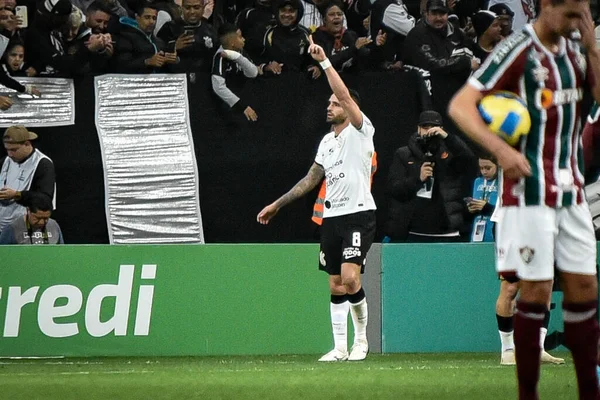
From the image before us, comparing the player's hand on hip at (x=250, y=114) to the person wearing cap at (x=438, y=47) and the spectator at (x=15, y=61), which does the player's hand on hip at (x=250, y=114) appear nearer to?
the person wearing cap at (x=438, y=47)

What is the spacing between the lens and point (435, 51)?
14016mm

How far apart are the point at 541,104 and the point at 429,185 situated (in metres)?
7.84

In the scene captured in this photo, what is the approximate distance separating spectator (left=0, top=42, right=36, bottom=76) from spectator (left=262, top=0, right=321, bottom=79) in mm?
2705

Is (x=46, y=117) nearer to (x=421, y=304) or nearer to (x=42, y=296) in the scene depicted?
(x=42, y=296)

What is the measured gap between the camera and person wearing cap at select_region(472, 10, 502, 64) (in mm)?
14625

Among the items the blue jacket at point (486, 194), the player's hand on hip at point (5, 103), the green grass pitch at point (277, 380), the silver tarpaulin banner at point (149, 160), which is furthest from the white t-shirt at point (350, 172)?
the player's hand on hip at point (5, 103)

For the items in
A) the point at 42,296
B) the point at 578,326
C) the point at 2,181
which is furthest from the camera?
the point at 2,181

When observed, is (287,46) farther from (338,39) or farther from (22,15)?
(22,15)

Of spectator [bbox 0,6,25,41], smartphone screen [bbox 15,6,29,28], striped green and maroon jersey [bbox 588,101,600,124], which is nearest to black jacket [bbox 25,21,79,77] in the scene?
spectator [bbox 0,6,25,41]

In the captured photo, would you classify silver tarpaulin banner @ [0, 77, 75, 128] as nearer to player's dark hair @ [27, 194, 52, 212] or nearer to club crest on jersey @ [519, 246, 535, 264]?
player's dark hair @ [27, 194, 52, 212]

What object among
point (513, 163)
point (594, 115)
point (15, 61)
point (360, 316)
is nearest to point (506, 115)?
point (513, 163)

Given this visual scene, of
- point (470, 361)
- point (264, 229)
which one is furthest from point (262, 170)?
point (470, 361)

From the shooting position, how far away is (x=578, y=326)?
18.4ft

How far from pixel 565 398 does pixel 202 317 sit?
6.15 m
